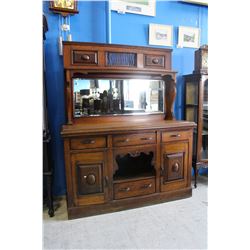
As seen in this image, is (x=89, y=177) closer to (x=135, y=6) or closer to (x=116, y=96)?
(x=116, y=96)

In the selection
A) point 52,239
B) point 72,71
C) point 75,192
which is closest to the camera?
point 52,239

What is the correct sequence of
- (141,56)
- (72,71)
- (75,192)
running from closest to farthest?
1. (75,192)
2. (72,71)
3. (141,56)

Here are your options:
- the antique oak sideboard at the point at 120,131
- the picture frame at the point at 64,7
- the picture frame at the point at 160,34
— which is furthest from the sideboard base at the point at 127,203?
the picture frame at the point at 64,7

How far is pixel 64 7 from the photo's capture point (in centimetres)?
206

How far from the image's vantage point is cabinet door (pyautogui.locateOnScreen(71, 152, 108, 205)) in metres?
1.80

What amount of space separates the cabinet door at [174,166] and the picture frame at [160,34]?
51.1 inches

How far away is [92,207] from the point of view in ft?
6.15

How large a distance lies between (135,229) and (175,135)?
0.99 m

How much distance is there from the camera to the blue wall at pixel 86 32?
2154 millimetres

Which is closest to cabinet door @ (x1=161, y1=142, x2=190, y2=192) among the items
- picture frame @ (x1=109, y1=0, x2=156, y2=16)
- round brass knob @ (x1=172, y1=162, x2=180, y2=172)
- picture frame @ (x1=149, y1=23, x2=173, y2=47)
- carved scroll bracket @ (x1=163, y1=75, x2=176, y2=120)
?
round brass knob @ (x1=172, y1=162, x2=180, y2=172)

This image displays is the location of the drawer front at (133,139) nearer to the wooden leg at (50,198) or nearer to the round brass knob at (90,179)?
the round brass knob at (90,179)
